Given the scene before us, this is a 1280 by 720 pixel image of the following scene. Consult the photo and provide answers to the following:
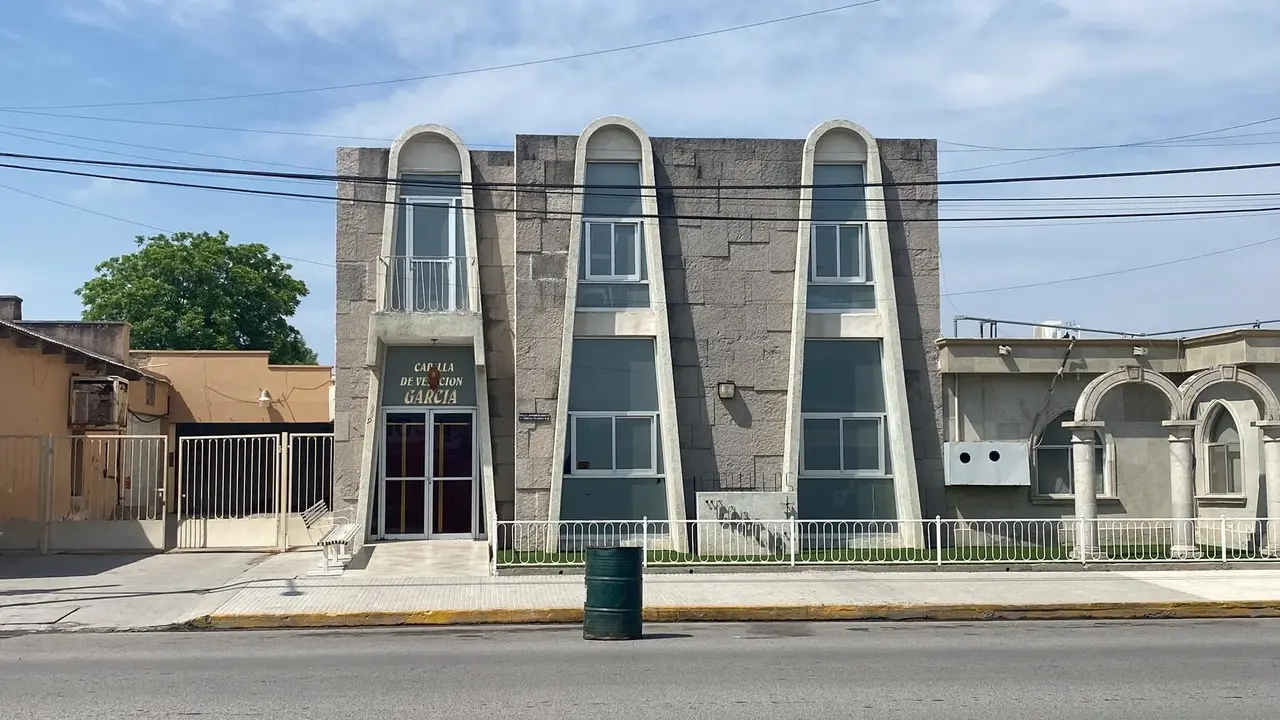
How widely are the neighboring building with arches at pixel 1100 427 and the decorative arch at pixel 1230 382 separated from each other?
0.52m

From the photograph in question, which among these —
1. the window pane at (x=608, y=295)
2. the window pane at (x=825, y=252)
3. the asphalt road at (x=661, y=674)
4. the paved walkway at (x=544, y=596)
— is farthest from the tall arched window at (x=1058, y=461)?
the asphalt road at (x=661, y=674)

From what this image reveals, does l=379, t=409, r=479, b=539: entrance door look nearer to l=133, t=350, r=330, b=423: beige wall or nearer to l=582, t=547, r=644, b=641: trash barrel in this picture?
l=582, t=547, r=644, b=641: trash barrel

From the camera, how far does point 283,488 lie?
20328 millimetres

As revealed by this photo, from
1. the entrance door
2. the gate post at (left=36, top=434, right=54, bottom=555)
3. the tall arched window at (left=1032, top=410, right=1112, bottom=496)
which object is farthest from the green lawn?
the gate post at (left=36, top=434, right=54, bottom=555)

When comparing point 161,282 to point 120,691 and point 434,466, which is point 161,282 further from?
point 120,691

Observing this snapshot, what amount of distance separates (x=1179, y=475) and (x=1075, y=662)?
396 inches

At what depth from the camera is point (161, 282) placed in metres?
48.3

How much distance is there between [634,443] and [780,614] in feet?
22.2

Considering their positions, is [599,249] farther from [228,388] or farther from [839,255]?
[228,388]

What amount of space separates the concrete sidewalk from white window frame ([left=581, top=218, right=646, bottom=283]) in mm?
5682

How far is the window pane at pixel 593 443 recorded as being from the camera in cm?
2048

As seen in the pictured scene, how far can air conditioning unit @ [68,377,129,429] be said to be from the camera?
77.9 ft

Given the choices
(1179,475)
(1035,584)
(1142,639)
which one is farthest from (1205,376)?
(1142,639)

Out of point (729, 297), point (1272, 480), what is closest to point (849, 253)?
point (729, 297)
